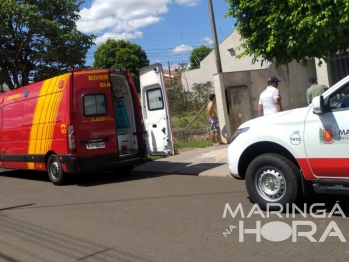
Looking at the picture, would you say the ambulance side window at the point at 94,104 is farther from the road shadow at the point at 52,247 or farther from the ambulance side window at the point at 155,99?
the road shadow at the point at 52,247

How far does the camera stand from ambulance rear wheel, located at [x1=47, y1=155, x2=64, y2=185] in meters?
9.68

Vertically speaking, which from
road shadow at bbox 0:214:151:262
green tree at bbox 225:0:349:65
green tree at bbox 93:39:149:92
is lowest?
road shadow at bbox 0:214:151:262

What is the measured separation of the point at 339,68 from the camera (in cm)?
1410

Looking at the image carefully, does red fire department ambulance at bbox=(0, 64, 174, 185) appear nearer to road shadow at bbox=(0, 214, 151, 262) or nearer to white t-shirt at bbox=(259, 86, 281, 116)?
white t-shirt at bbox=(259, 86, 281, 116)

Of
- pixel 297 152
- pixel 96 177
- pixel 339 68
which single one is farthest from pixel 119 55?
pixel 297 152

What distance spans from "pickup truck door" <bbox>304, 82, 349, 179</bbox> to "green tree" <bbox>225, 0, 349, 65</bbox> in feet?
8.87

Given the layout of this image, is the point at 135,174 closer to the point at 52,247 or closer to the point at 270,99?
the point at 270,99

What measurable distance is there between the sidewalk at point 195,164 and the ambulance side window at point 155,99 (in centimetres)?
154

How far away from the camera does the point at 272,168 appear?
19.2 feet

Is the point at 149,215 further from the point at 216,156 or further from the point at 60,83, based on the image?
the point at 216,156

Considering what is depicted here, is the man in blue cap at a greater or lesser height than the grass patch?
greater

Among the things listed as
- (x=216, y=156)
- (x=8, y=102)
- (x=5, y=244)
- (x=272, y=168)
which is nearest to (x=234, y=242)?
(x=272, y=168)

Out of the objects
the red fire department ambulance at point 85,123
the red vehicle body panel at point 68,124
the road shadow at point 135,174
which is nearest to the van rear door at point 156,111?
the red fire department ambulance at point 85,123

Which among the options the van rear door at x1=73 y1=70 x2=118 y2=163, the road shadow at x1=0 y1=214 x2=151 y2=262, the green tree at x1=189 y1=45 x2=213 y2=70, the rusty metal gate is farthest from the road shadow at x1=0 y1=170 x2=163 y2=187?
the green tree at x1=189 y1=45 x2=213 y2=70
